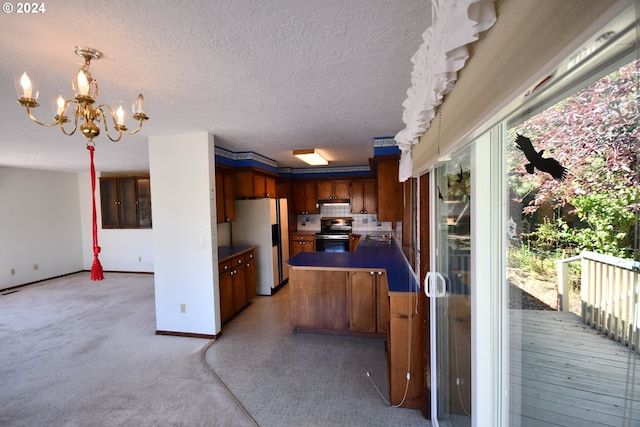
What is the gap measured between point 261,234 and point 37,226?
4.85 meters

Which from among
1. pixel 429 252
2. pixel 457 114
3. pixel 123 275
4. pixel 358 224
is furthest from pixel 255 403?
pixel 123 275

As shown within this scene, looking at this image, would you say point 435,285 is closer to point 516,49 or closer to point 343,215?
point 516,49

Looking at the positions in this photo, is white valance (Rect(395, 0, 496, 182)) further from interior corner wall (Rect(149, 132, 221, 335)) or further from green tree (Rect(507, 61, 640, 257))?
interior corner wall (Rect(149, 132, 221, 335))

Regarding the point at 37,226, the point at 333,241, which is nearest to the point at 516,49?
the point at 333,241

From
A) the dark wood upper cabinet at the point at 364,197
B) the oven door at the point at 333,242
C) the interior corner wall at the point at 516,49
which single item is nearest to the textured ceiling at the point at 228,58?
the interior corner wall at the point at 516,49

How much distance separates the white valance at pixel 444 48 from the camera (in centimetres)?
59

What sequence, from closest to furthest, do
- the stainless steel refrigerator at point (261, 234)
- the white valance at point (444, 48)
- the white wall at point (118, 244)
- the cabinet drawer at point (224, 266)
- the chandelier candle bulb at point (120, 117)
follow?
the white valance at point (444, 48) < the chandelier candle bulb at point (120, 117) < the cabinet drawer at point (224, 266) < the stainless steel refrigerator at point (261, 234) < the white wall at point (118, 244)

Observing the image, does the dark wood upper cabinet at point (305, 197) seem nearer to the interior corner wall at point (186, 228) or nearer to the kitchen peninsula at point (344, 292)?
the kitchen peninsula at point (344, 292)

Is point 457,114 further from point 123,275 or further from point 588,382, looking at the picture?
point 123,275

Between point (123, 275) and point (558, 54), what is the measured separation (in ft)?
24.7

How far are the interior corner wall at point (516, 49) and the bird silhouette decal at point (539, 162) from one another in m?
0.15

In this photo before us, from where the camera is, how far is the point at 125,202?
6.06 metres

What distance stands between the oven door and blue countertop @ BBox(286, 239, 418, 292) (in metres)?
1.41

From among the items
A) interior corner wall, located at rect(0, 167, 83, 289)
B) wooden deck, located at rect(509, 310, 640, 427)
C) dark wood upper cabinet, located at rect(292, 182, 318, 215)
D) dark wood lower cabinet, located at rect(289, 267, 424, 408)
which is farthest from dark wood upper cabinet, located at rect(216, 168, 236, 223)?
interior corner wall, located at rect(0, 167, 83, 289)
